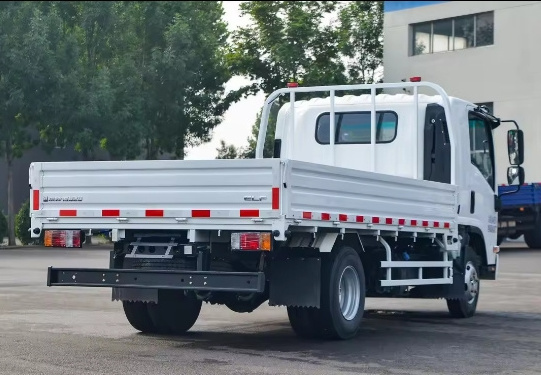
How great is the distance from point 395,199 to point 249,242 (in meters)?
2.30

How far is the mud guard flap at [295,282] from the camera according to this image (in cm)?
1100

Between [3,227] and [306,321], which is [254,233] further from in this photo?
[3,227]

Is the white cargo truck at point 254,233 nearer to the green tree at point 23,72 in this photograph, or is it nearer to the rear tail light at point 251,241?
the rear tail light at point 251,241

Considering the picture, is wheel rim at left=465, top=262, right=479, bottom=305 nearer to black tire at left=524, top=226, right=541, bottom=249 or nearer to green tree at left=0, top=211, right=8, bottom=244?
black tire at left=524, top=226, right=541, bottom=249

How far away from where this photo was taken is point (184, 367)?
9.70 metres

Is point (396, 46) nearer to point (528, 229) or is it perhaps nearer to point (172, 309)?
point (528, 229)

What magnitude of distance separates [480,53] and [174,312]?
3174 cm

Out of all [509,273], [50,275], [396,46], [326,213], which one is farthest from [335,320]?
[396,46]

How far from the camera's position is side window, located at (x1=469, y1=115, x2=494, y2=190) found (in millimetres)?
14836

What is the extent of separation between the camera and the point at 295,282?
11.1 metres

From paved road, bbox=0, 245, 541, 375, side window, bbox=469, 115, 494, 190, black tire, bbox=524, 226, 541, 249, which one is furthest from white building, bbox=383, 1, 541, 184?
paved road, bbox=0, 245, 541, 375

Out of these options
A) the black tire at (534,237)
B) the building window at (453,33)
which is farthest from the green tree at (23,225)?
the black tire at (534,237)

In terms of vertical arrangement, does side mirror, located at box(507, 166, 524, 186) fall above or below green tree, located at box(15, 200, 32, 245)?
above

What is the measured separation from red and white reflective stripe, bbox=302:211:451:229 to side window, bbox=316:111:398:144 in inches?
61.4
